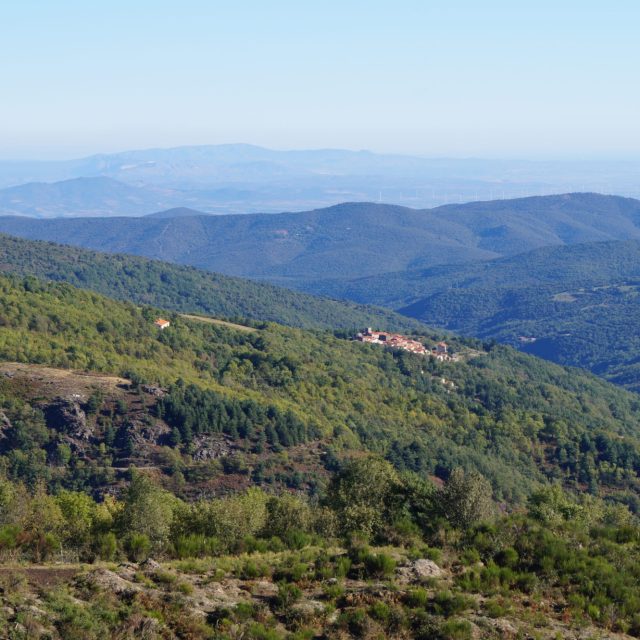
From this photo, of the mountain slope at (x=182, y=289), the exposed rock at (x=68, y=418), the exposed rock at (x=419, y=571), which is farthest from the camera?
the mountain slope at (x=182, y=289)

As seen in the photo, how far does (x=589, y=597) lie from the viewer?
20.6 meters

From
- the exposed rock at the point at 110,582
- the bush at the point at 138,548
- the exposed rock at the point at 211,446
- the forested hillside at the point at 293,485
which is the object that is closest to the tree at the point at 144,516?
the forested hillside at the point at 293,485

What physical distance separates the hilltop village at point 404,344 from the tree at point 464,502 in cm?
8293

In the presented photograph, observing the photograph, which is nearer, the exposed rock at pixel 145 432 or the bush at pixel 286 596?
the bush at pixel 286 596

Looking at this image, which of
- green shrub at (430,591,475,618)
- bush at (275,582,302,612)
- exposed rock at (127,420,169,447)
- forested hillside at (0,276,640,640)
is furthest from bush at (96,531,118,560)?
exposed rock at (127,420,169,447)

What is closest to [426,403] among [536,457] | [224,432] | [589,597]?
[536,457]

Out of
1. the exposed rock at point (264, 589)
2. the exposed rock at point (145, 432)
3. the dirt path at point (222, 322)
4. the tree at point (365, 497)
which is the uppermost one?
the exposed rock at point (264, 589)

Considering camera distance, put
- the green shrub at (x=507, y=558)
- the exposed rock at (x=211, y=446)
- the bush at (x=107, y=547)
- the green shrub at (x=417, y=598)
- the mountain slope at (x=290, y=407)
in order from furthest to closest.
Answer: the exposed rock at (x=211, y=446)
the mountain slope at (x=290, y=407)
the bush at (x=107, y=547)
the green shrub at (x=507, y=558)
the green shrub at (x=417, y=598)

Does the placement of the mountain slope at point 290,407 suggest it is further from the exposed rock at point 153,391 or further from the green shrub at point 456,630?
the green shrub at point 456,630

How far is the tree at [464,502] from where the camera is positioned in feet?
91.1

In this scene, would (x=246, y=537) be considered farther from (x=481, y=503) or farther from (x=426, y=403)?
(x=426, y=403)

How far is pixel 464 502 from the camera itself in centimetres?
2805

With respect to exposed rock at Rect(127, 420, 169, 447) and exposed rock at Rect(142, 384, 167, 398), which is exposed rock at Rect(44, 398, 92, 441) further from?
Result: exposed rock at Rect(142, 384, 167, 398)

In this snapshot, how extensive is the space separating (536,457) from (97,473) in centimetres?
3811
